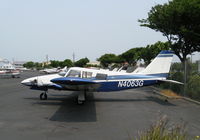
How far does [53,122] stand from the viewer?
25.2 ft

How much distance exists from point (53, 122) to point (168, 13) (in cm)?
995

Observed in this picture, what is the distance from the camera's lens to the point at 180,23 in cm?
1408

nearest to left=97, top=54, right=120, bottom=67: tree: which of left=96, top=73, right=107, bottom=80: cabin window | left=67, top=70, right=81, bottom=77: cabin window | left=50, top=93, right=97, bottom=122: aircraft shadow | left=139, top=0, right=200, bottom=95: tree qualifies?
left=139, top=0, right=200, bottom=95: tree

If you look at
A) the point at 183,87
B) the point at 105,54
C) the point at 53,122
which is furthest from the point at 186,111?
the point at 105,54

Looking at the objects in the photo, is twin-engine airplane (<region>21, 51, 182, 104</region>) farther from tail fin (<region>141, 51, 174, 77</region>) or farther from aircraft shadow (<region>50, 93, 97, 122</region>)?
aircraft shadow (<region>50, 93, 97, 122</region>)

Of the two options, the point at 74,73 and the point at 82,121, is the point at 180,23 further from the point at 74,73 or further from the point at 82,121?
Result: the point at 82,121

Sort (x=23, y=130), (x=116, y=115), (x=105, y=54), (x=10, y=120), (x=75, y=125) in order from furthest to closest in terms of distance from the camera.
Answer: (x=105, y=54)
(x=116, y=115)
(x=10, y=120)
(x=75, y=125)
(x=23, y=130)

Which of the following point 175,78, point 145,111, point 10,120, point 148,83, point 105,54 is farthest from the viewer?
point 105,54

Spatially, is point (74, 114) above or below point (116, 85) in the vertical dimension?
below

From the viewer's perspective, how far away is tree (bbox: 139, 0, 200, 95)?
13.1 metres

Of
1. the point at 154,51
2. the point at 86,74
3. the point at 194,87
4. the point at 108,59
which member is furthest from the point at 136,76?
the point at 108,59

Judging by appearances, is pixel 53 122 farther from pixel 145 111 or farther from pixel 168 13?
pixel 168 13

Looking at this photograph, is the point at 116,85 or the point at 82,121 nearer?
the point at 82,121

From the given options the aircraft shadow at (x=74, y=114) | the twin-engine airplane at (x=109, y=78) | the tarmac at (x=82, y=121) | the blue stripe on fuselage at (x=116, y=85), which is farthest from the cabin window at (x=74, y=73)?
the aircraft shadow at (x=74, y=114)
